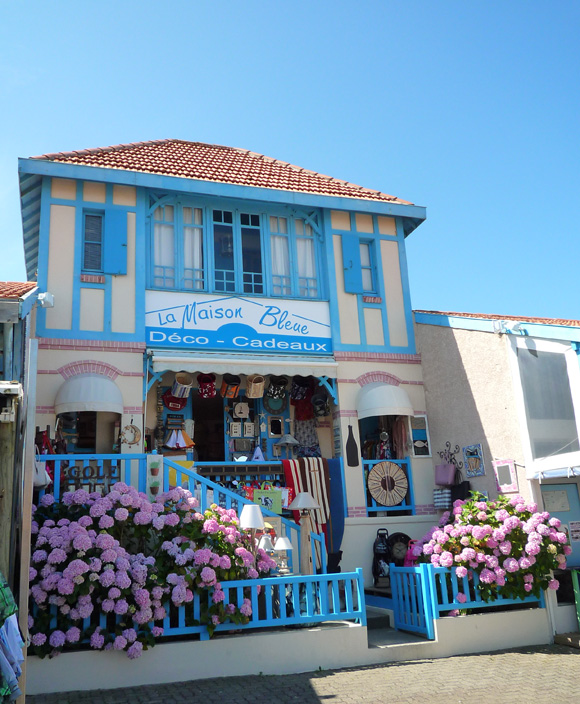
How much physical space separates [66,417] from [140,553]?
3.67 metres

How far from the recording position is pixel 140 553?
816 cm

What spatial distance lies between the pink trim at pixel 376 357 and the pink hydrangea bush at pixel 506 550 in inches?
153

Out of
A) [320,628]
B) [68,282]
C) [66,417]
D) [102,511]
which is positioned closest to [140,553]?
[102,511]

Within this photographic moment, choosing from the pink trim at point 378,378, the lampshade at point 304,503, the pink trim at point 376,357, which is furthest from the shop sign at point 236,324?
the lampshade at point 304,503

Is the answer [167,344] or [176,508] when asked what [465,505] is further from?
[167,344]

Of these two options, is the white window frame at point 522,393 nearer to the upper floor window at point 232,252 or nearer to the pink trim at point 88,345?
the upper floor window at point 232,252

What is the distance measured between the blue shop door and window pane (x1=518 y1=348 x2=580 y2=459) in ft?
2.08

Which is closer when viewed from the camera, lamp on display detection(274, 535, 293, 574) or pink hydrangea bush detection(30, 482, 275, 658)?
pink hydrangea bush detection(30, 482, 275, 658)

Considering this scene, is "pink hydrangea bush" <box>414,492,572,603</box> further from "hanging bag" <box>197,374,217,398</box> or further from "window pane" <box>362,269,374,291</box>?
"window pane" <box>362,269,374,291</box>

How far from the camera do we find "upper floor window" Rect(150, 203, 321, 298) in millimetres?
12352

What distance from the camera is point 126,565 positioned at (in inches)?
299

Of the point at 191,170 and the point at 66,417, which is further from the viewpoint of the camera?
the point at 191,170

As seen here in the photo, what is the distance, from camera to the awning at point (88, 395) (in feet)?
34.4

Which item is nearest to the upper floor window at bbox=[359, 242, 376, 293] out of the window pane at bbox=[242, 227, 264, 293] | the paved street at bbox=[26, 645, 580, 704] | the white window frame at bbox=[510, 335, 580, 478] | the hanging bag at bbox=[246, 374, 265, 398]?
the window pane at bbox=[242, 227, 264, 293]
